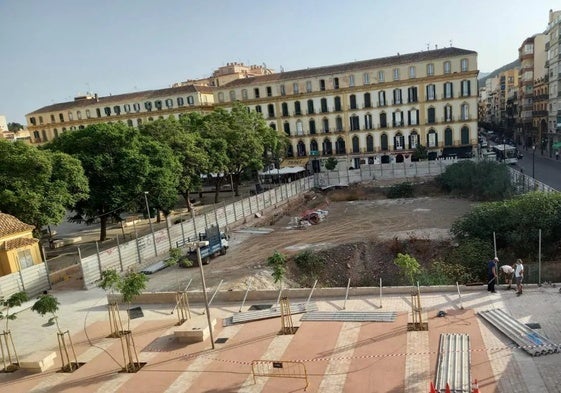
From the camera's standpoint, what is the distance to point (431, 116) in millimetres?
61812

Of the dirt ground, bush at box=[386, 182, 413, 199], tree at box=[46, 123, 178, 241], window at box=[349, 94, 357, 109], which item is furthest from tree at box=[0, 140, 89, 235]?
window at box=[349, 94, 357, 109]

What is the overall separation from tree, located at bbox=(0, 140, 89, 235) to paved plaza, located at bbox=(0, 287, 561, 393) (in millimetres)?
8652

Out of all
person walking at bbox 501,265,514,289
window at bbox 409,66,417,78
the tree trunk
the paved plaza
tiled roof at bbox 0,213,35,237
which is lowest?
the paved plaza

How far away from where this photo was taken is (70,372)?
47.7 ft

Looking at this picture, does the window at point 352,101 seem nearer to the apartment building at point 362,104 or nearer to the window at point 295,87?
the apartment building at point 362,104

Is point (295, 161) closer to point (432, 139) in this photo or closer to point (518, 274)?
point (432, 139)

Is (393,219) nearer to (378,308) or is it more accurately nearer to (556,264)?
(556,264)

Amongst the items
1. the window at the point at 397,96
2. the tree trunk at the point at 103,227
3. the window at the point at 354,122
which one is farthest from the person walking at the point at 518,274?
the window at the point at 354,122

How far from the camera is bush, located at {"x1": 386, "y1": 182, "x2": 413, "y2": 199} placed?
1838 inches

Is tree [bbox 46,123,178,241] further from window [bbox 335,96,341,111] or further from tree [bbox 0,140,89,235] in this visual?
window [bbox 335,96,341,111]

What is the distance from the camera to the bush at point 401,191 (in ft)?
153

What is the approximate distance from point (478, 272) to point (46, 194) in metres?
23.6

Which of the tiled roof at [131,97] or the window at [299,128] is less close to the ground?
the tiled roof at [131,97]

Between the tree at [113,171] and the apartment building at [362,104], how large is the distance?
36175mm
